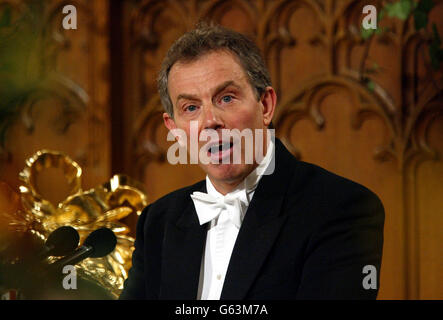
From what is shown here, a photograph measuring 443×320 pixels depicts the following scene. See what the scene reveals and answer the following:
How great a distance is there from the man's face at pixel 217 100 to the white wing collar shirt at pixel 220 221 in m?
0.04

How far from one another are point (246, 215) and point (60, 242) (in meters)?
0.44

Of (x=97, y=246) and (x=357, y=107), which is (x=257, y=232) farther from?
(x=357, y=107)

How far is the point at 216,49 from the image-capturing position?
4.59ft

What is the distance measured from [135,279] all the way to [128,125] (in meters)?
1.69

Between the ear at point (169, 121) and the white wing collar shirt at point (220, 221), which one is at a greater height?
the ear at point (169, 121)

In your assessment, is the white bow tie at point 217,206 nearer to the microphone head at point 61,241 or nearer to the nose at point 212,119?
the nose at point 212,119

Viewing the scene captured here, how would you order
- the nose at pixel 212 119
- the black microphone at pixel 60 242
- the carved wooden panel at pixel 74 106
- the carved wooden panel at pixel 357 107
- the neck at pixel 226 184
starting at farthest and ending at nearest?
the carved wooden panel at pixel 74 106 → the carved wooden panel at pixel 357 107 → the neck at pixel 226 184 → the nose at pixel 212 119 → the black microphone at pixel 60 242

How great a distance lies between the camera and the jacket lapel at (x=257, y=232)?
1300 mm

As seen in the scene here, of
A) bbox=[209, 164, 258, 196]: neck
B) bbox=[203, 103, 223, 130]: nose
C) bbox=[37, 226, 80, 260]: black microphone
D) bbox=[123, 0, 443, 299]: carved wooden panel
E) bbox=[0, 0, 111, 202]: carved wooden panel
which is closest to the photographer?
bbox=[37, 226, 80, 260]: black microphone

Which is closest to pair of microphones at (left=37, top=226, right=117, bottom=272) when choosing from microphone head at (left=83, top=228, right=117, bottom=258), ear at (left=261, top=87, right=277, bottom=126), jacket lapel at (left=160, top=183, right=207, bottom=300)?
microphone head at (left=83, top=228, right=117, bottom=258)

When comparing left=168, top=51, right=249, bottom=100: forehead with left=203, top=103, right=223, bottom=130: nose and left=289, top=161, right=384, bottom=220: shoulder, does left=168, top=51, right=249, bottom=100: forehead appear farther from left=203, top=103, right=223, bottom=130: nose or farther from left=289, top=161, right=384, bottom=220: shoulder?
left=289, top=161, right=384, bottom=220: shoulder

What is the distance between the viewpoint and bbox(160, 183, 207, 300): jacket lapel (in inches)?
55.8

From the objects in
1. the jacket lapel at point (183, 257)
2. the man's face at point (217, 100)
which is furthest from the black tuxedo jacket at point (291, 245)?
the man's face at point (217, 100)

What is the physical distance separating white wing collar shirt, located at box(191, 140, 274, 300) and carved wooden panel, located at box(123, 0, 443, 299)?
135 centimetres
